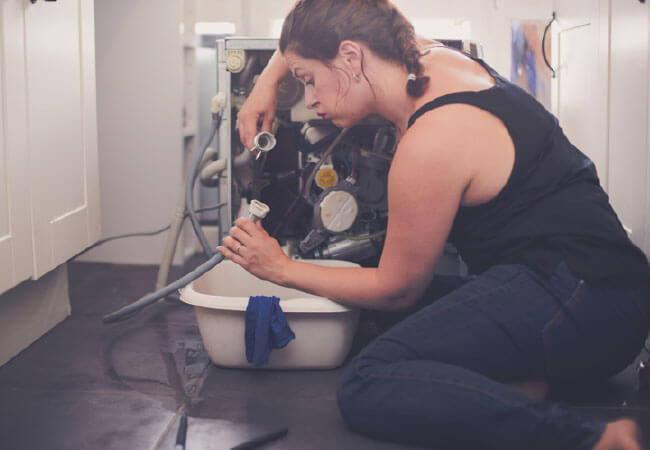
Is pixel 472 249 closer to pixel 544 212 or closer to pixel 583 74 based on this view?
pixel 544 212

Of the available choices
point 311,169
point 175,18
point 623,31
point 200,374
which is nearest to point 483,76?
point 623,31

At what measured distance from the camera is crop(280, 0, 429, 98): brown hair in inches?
51.3

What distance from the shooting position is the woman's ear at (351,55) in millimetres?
1304

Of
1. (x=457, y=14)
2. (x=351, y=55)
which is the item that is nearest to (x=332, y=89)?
(x=351, y=55)

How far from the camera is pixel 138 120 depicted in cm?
258

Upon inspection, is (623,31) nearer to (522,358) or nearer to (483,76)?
(483,76)

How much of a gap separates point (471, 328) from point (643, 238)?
2.03 ft

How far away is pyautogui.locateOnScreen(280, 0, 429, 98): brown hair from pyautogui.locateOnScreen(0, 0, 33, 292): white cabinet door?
1.84ft

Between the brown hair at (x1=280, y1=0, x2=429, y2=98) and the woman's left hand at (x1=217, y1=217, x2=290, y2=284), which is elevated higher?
the brown hair at (x1=280, y1=0, x2=429, y2=98)

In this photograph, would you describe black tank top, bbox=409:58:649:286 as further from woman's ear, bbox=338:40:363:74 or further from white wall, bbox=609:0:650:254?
white wall, bbox=609:0:650:254

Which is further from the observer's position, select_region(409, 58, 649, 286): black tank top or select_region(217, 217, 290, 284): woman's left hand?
select_region(217, 217, 290, 284): woman's left hand

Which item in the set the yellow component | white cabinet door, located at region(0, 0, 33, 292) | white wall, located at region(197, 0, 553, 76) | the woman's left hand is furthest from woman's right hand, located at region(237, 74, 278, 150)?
white wall, located at region(197, 0, 553, 76)

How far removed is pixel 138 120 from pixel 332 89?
4.58 feet

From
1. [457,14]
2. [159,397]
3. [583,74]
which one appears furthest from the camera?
[457,14]
